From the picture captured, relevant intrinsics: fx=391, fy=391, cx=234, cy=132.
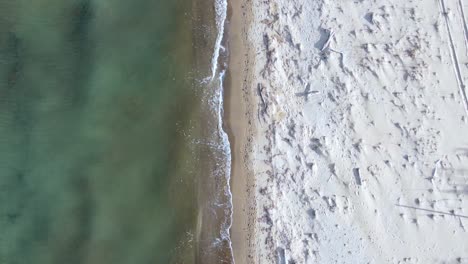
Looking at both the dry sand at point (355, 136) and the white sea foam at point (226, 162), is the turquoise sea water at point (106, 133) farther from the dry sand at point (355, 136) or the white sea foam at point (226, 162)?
the dry sand at point (355, 136)

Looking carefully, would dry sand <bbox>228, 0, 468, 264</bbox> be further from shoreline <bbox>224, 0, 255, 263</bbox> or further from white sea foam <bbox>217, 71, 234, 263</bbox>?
white sea foam <bbox>217, 71, 234, 263</bbox>

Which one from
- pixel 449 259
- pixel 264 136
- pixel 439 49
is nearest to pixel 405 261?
pixel 449 259

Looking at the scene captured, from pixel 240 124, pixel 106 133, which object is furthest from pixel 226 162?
pixel 106 133

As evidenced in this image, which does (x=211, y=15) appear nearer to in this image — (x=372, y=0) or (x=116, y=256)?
(x=372, y=0)

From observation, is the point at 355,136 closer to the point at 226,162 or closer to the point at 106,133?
the point at 226,162

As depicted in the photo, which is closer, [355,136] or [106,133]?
[355,136]

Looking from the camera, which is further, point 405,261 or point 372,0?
point 372,0
